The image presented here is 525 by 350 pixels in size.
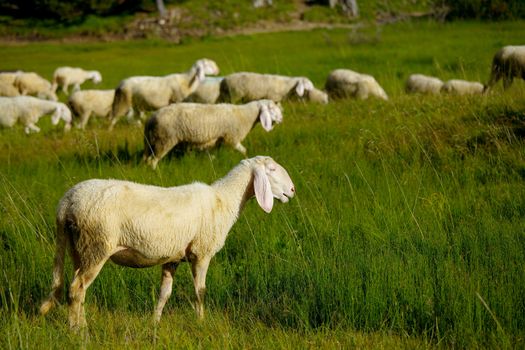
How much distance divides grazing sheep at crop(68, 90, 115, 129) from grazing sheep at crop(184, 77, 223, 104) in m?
1.82

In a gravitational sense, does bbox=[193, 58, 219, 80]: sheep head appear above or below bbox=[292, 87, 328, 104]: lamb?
above

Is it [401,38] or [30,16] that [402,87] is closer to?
[401,38]

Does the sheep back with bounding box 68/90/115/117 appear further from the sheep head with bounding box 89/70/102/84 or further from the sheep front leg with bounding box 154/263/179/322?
the sheep front leg with bounding box 154/263/179/322

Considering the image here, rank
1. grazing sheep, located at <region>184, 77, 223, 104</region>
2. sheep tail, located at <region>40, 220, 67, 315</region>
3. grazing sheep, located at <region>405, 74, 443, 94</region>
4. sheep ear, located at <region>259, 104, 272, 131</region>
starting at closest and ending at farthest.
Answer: sheep tail, located at <region>40, 220, 67, 315</region>, sheep ear, located at <region>259, 104, 272, 131</region>, grazing sheep, located at <region>184, 77, 223, 104</region>, grazing sheep, located at <region>405, 74, 443, 94</region>

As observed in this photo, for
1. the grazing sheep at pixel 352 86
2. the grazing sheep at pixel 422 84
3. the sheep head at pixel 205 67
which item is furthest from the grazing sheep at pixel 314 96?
the sheep head at pixel 205 67

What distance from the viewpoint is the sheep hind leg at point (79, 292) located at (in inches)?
155

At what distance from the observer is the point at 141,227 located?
4.06 m

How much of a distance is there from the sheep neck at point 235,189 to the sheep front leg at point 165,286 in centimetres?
54

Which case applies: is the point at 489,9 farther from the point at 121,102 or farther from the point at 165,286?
the point at 165,286

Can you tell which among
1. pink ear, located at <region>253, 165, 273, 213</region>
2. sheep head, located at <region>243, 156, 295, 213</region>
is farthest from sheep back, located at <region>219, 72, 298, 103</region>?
pink ear, located at <region>253, 165, 273, 213</region>

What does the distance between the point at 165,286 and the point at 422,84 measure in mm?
10470

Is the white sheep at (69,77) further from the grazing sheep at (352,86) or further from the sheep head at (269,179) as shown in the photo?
the sheep head at (269,179)

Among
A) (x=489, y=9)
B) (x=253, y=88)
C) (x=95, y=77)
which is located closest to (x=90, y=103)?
(x=253, y=88)

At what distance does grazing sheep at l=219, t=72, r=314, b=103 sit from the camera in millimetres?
12617
